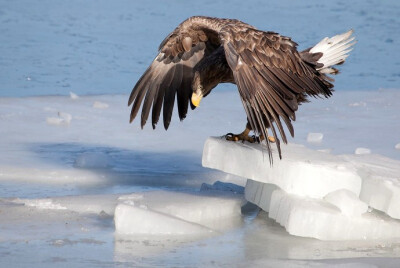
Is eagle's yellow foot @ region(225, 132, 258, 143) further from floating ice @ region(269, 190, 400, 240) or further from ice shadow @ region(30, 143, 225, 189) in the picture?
floating ice @ region(269, 190, 400, 240)

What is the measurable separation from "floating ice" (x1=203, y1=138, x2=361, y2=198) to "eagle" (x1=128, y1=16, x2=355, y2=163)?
0.51 feet

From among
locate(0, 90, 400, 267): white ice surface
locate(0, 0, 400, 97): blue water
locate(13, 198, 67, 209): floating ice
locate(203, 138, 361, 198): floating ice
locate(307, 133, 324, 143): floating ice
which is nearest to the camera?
locate(0, 90, 400, 267): white ice surface

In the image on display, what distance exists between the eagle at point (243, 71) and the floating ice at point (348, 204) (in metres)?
0.36

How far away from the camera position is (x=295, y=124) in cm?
688

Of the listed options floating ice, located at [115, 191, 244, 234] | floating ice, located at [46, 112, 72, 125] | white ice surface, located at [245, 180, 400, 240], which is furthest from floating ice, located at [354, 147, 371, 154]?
floating ice, located at [46, 112, 72, 125]

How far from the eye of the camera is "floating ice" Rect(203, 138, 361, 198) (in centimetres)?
430

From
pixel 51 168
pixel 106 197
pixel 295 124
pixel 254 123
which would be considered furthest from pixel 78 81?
pixel 254 123

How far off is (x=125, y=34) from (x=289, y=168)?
7.47 meters

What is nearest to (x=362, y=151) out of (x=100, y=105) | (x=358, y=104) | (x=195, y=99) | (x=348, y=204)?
(x=195, y=99)

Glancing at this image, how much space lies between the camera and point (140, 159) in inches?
230

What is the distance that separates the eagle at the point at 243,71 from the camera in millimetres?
4352

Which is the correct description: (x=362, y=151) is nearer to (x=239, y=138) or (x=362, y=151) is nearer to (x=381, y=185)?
(x=239, y=138)

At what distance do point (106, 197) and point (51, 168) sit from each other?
0.84m

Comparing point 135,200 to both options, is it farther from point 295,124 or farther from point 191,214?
point 295,124
